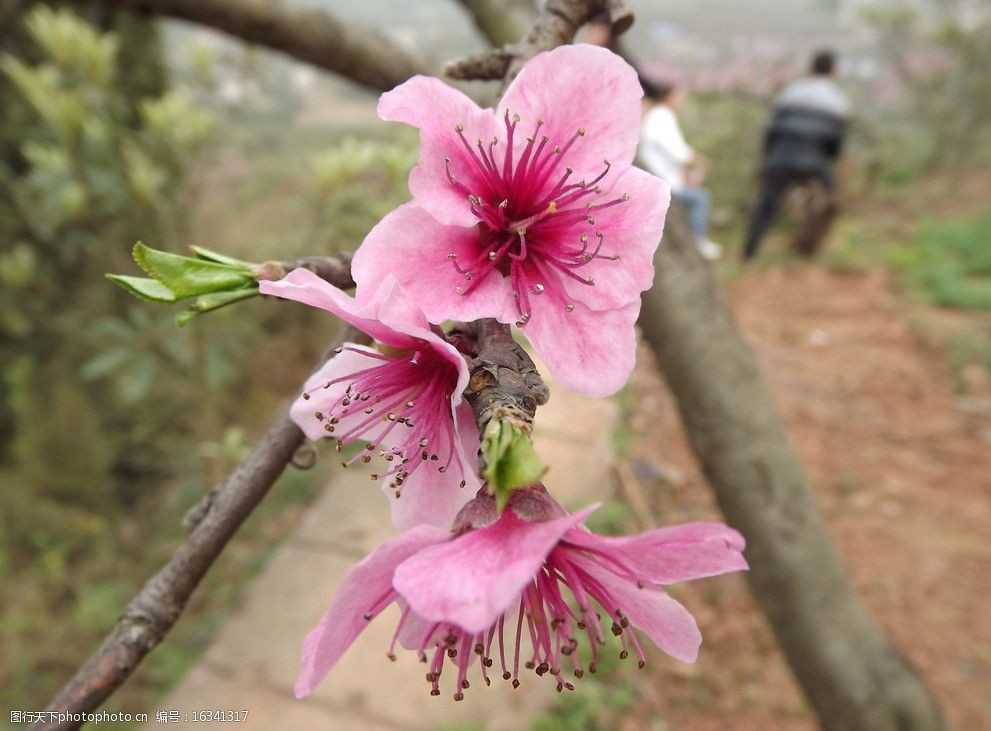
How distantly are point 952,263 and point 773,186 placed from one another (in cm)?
194

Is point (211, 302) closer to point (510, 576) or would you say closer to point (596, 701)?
point (510, 576)

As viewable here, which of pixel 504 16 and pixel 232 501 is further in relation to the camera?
pixel 504 16

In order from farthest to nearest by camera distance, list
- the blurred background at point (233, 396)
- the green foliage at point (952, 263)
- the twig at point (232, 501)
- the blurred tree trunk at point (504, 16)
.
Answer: the green foliage at point (952, 263) < the blurred background at point (233, 396) < the blurred tree trunk at point (504, 16) < the twig at point (232, 501)

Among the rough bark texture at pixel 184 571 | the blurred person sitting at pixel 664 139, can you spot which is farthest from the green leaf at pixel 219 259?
the blurred person sitting at pixel 664 139

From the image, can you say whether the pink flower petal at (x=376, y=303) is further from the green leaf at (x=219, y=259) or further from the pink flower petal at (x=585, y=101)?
the pink flower petal at (x=585, y=101)

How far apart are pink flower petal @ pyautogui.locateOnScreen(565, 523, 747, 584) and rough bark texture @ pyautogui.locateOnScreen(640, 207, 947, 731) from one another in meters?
1.07

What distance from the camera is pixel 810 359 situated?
5859mm

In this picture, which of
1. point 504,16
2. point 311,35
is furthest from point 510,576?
point 311,35

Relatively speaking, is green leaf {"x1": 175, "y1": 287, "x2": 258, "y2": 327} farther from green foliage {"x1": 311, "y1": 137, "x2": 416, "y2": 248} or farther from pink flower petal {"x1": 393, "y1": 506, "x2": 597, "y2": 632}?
green foliage {"x1": 311, "y1": 137, "x2": 416, "y2": 248}

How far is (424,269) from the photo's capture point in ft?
2.16

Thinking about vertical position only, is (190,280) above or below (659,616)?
above

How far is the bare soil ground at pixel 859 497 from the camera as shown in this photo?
10.2 feet

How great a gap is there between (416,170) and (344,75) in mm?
2036

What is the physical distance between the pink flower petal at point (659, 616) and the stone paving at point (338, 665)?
1.66m
